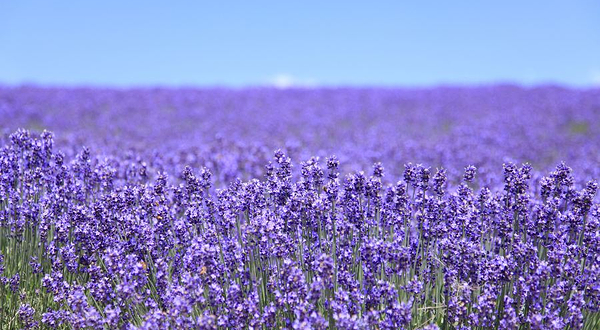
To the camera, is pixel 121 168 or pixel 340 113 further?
pixel 340 113

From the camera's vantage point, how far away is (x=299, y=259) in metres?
3.49

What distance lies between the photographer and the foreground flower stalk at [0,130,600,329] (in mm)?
2826

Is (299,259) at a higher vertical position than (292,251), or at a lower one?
lower

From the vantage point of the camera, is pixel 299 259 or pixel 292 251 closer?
pixel 292 251

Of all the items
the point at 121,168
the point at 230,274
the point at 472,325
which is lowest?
the point at 472,325

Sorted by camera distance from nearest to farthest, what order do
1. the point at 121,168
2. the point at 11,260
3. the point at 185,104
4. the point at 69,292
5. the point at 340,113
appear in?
the point at 69,292, the point at 11,260, the point at 121,168, the point at 340,113, the point at 185,104

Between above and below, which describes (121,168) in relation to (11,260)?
above

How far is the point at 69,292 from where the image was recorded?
10.4ft

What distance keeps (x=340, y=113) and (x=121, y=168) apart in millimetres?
14279

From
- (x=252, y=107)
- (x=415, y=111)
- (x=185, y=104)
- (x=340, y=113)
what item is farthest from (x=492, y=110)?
(x=185, y=104)

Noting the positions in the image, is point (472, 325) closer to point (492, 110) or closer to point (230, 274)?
point (230, 274)

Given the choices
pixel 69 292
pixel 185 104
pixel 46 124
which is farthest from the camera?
pixel 185 104

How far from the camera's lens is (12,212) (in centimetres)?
Result: 404

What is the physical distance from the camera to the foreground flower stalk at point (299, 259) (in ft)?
9.27
